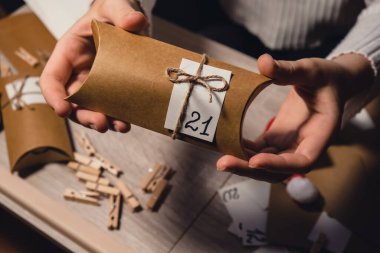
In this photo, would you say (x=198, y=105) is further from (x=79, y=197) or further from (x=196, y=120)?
(x=79, y=197)

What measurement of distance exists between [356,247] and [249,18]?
25.2 inches

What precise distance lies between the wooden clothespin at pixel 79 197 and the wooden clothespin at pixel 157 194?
11 cm

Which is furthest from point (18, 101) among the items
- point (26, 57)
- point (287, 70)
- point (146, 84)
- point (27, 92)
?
point (287, 70)

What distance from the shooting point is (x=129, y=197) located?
862 mm

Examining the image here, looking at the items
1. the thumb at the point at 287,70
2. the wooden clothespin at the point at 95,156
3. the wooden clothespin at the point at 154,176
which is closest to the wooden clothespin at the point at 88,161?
the wooden clothespin at the point at 95,156

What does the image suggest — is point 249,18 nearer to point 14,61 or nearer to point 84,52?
point 84,52

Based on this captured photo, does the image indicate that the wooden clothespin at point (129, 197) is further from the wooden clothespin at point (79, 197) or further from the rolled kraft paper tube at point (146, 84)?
the rolled kraft paper tube at point (146, 84)

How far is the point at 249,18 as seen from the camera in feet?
3.63

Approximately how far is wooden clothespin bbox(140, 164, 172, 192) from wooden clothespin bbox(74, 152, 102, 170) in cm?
11

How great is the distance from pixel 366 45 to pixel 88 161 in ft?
2.15

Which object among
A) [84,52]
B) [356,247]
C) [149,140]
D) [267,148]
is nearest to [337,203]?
[356,247]

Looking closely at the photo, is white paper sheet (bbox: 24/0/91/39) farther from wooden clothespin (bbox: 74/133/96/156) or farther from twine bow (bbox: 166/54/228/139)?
twine bow (bbox: 166/54/228/139)

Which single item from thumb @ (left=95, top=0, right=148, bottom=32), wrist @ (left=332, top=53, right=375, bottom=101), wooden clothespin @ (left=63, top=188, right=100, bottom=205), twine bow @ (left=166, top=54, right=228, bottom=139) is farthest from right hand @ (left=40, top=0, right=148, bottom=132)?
wrist @ (left=332, top=53, right=375, bottom=101)

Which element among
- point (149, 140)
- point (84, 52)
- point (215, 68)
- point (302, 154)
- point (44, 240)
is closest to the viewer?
point (215, 68)
